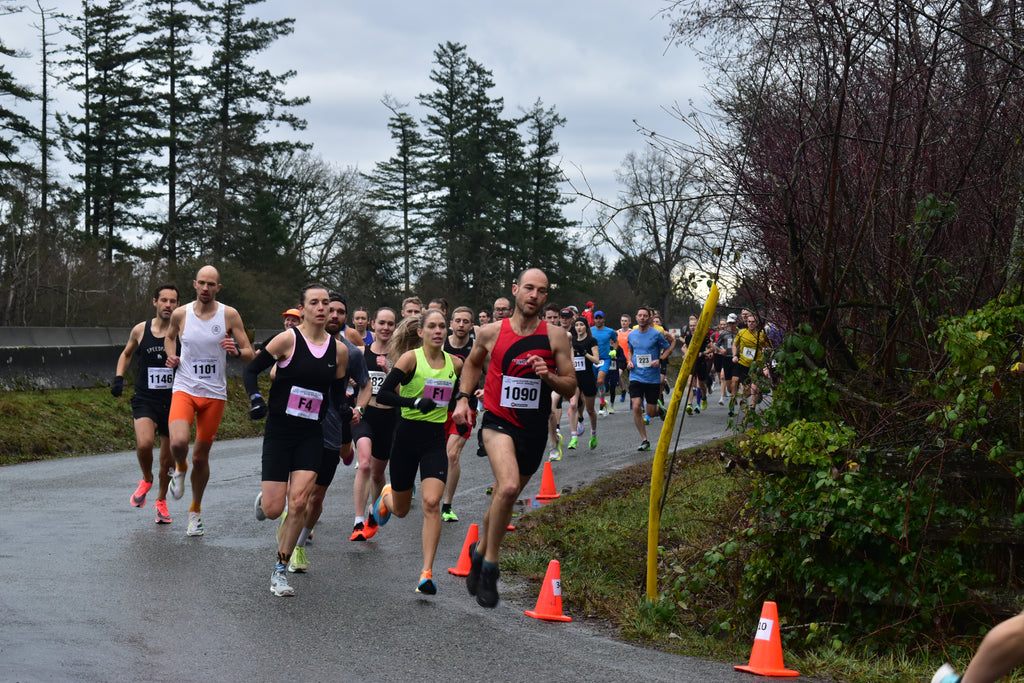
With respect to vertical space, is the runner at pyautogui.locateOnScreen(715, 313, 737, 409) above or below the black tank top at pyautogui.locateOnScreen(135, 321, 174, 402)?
above

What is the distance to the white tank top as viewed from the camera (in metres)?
10.1

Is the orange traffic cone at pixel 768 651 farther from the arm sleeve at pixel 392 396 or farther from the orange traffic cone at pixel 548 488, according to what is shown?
the orange traffic cone at pixel 548 488

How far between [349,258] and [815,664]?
148 feet

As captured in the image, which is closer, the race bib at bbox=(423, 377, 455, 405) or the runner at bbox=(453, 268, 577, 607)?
the runner at bbox=(453, 268, 577, 607)

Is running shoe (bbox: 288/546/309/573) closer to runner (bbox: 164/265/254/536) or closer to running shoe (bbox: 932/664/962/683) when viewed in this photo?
runner (bbox: 164/265/254/536)

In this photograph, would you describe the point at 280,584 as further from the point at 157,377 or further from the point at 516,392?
the point at 157,377

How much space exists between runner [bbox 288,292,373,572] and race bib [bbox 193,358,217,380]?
1.16m

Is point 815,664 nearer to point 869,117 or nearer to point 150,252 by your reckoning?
point 869,117

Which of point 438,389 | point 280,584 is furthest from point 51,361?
point 280,584

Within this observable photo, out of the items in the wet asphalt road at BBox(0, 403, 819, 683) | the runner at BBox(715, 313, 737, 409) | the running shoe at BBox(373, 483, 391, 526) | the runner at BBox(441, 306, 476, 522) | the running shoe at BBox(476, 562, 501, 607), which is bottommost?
the wet asphalt road at BBox(0, 403, 819, 683)

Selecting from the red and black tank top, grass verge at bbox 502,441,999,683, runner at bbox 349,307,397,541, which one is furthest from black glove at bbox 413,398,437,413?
runner at bbox 349,307,397,541

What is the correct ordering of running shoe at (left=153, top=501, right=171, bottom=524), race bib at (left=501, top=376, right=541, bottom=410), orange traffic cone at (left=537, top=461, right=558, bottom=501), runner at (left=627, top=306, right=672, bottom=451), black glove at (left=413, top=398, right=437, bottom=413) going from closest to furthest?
race bib at (left=501, top=376, right=541, bottom=410) < black glove at (left=413, top=398, right=437, bottom=413) < running shoe at (left=153, top=501, right=171, bottom=524) < orange traffic cone at (left=537, top=461, right=558, bottom=501) < runner at (left=627, top=306, right=672, bottom=451)

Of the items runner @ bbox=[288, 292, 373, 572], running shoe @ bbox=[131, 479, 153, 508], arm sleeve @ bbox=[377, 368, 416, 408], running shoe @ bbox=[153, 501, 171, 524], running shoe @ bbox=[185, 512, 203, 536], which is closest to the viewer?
arm sleeve @ bbox=[377, 368, 416, 408]

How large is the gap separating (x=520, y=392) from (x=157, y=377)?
4.64 metres
